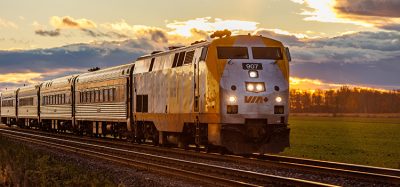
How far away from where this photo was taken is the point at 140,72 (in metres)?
26.8

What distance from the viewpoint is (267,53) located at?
66.6ft

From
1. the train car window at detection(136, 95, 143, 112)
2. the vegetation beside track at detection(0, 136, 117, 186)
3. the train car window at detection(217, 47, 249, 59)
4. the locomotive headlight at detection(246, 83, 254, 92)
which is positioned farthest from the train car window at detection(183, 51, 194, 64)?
the vegetation beside track at detection(0, 136, 117, 186)

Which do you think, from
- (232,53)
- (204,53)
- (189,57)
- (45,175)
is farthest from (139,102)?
(45,175)

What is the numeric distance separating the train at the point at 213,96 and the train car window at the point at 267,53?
0.03m

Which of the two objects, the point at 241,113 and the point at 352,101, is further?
the point at 352,101

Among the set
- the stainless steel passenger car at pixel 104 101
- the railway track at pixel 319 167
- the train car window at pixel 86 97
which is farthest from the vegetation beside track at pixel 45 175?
the train car window at pixel 86 97

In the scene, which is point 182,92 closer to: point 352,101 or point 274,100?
point 274,100

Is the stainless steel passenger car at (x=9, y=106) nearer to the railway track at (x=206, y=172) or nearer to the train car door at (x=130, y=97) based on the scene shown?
the train car door at (x=130, y=97)

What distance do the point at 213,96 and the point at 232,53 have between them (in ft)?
5.61

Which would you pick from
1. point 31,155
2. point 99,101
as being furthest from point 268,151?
point 99,101

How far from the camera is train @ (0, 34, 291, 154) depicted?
1920 centimetres

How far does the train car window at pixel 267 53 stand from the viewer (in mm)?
20169

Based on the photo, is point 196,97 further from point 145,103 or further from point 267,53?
point 145,103

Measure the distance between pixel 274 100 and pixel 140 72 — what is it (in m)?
8.85
